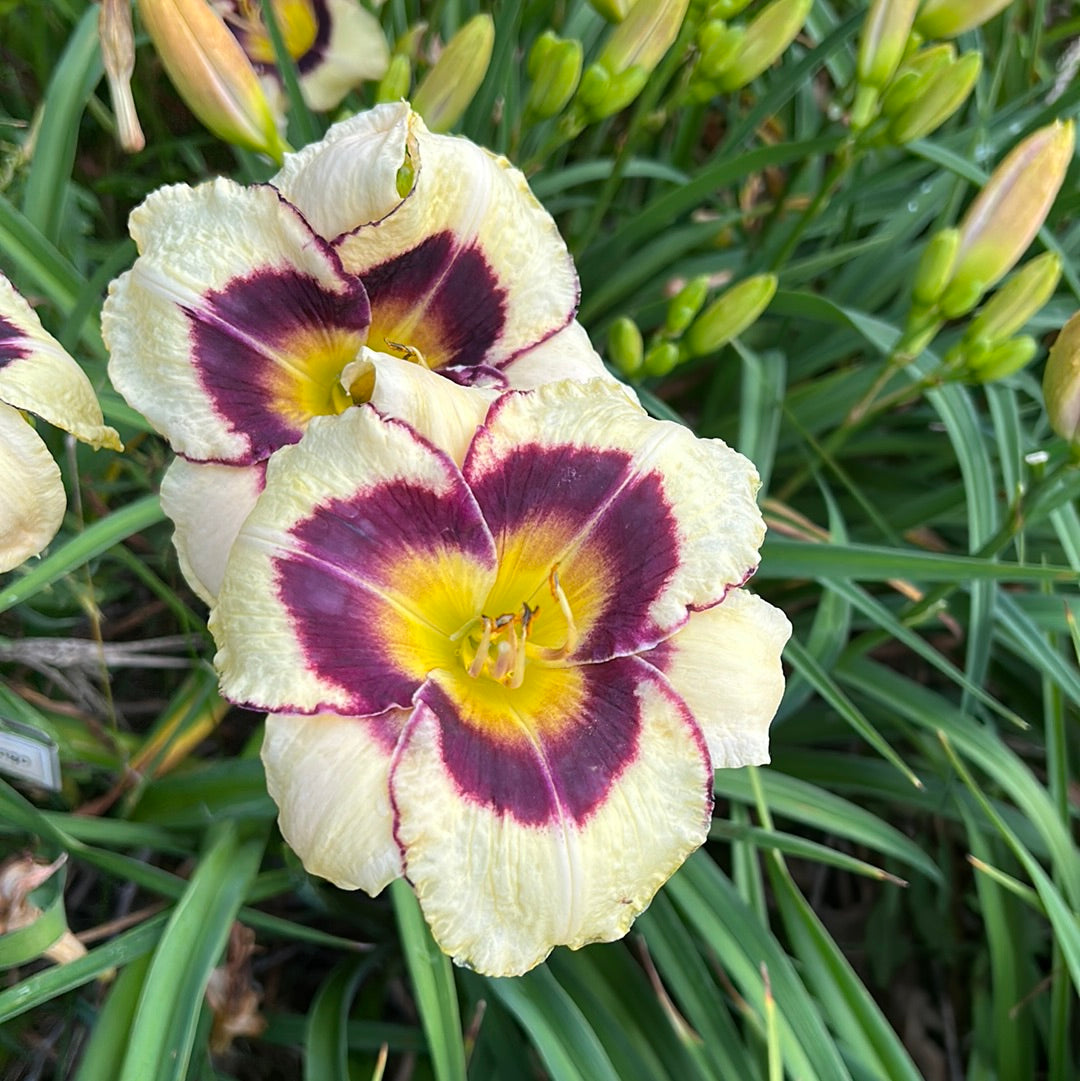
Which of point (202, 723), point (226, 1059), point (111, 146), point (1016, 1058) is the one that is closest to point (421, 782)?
point (202, 723)

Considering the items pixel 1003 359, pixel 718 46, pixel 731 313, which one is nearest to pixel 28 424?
pixel 731 313

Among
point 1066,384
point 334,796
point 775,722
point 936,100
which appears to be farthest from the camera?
point 775,722

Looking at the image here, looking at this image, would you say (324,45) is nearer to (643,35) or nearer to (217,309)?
(643,35)

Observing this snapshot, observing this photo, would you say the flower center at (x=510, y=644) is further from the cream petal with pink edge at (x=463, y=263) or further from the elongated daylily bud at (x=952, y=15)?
the elongated daylily bud at (x=952, y=15)

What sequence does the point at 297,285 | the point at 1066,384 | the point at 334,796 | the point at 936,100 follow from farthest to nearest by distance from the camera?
1. the point at 936,100
2. the point at 1066,384
3. the point at 297,285
4. the point at 334,796

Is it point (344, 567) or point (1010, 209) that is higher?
point (1010, 209)

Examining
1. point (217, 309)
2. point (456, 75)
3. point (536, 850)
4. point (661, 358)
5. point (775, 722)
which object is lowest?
point (775, 722)

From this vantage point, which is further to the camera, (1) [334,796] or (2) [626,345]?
(2) [626,345]
